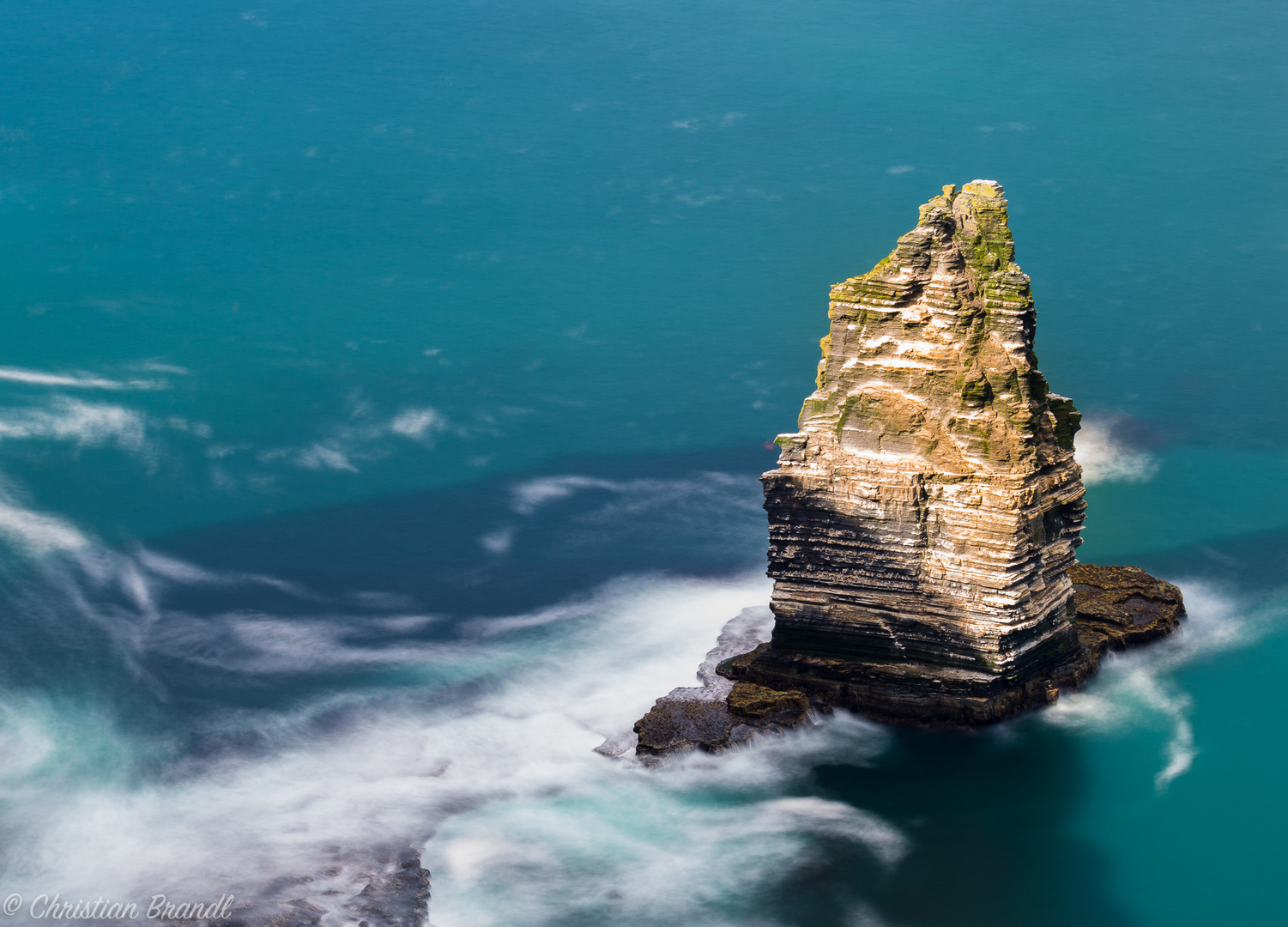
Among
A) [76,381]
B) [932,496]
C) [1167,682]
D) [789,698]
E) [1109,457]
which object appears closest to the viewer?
[932,496]

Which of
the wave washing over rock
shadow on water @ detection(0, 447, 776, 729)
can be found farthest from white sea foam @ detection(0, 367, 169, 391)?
the wave washing over rock

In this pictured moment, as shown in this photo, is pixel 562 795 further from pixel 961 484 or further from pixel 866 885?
pixel 961 484

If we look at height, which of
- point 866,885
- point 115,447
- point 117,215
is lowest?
point 866,885

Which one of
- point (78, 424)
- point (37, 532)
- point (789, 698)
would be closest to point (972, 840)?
point (789, 698)

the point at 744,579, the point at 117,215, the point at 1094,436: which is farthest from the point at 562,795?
the point at 117,215

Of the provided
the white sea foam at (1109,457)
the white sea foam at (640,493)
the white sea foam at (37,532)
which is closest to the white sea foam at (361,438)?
the white sea foam at (640,493)

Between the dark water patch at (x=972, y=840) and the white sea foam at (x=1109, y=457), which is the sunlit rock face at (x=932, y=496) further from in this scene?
the white sea foam at (x=1109, y=457)

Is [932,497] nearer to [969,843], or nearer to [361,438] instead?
[969,843]
